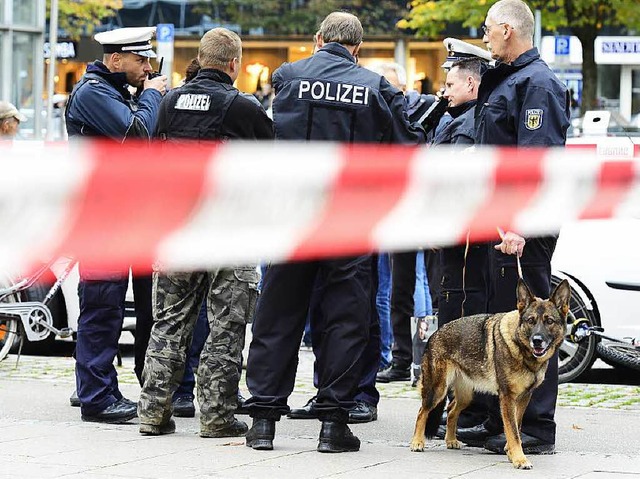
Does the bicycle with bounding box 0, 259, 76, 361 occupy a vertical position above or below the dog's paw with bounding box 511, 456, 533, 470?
above

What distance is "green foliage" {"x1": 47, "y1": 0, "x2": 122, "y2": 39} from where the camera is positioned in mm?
40419

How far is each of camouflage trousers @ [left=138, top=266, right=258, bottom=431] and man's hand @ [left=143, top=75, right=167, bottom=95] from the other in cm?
127

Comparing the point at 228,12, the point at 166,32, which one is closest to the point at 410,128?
the point at 166,32

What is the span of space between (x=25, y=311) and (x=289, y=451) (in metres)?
3.80

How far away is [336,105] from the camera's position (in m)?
7.36

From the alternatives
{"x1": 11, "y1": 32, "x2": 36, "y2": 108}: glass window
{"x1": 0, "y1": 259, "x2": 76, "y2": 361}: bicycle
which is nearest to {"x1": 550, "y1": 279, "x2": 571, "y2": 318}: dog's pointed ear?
{"x1": 0, "y1": 259, "x2": 76, "y2": 361}: bicycle

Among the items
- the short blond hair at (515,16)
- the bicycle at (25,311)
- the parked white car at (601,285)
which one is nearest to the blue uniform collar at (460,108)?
the short blond hair at (515,16)

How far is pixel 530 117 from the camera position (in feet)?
23.6

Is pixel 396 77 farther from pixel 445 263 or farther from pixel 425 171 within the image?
pixel 445 263

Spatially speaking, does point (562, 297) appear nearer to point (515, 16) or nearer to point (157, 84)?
point (515, 16)

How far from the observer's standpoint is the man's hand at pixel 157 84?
8523 millimetres

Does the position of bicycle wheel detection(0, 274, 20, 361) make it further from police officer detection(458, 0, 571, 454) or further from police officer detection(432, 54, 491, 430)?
police officer detection(458, 0, 571, 454)

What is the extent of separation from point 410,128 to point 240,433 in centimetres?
185

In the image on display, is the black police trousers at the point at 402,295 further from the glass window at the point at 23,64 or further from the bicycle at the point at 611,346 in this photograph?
the glass window at the point at 23,64
